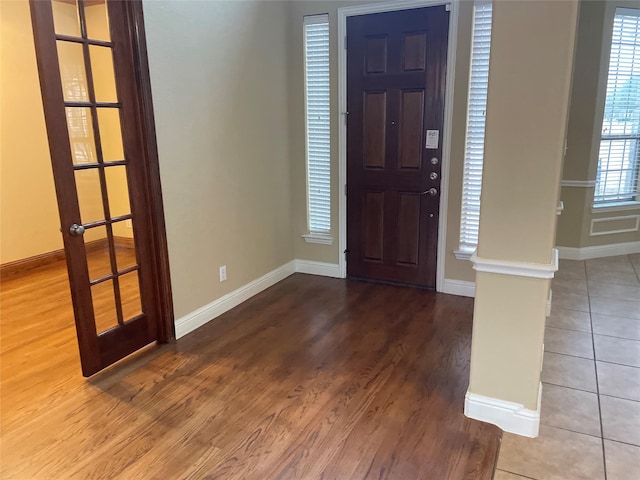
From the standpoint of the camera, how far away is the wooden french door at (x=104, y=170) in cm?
239

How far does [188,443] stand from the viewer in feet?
7.14

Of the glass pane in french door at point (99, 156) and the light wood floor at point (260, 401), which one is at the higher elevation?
the glass pane in french door at point (99, 156)

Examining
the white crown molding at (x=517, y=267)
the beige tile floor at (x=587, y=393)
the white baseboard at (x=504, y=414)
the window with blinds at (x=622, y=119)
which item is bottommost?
the beige tile floor at (x=587, y=393)

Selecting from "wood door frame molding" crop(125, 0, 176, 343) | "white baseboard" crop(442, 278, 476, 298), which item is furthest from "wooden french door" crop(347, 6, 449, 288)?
"wood door frame molding" crop(125, 0, 176, 343)

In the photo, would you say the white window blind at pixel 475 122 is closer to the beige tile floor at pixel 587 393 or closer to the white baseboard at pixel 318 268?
the beige tile floor at pixel 587 393

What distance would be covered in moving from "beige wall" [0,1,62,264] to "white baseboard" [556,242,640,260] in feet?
18.2

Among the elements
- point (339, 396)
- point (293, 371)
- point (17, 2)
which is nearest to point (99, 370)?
point (293, 371)

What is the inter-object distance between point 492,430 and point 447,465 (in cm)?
35

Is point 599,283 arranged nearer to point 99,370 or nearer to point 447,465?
point 447,465

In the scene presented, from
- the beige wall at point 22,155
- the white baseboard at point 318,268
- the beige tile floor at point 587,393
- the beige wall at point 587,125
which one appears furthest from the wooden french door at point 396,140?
the beige wall at point 22,155

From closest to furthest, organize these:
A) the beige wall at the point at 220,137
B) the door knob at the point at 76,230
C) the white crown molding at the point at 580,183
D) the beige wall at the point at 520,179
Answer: the beige wall at the point at 520,179 → the door knob at the point at 76,230 → the beige wall at the point at 220,137 → the white crown molding at the point at 580,183

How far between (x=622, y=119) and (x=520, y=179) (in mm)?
3820

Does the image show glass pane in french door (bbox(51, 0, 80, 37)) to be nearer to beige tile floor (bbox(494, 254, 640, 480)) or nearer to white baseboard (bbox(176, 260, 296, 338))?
white baseboard (bbox(176, 260, 296, 338))

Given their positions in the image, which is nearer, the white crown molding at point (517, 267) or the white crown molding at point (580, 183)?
the white crown molding at point (517, 267)
